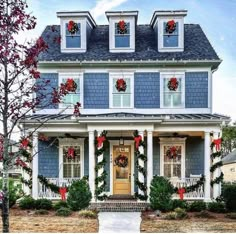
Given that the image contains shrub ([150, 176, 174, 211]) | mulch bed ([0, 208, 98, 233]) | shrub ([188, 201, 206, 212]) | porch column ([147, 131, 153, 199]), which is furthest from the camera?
porch column ([147, 131, 153, 199])

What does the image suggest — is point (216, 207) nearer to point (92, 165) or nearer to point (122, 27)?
point (92, 165)

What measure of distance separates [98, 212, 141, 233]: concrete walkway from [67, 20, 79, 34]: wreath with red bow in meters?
6.67

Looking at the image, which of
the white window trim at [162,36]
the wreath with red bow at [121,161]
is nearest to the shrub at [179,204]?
the wreath with red bow at [121,161]

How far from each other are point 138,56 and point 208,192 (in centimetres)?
516

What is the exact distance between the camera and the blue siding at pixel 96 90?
15477 millimetres

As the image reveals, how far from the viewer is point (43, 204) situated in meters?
13.3

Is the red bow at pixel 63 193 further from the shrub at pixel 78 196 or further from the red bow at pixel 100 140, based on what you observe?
the red bow at pixel 100 140

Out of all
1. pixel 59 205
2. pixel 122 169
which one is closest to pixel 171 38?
pixel 122 169

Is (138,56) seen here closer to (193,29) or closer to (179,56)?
(179,56)

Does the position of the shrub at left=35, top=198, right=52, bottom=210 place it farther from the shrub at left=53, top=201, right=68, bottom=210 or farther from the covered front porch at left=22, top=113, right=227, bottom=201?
the covered front porch at left=22, top=113, right=227, bottom=201

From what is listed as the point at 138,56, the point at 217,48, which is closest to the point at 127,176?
the point at 138,56

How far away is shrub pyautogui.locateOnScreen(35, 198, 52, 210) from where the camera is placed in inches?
524

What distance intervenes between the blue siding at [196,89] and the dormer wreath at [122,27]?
106 inches

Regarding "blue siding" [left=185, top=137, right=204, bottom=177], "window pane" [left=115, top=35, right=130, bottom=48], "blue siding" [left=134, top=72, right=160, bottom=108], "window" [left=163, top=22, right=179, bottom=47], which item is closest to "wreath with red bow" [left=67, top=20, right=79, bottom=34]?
"window pane" [left=115, top=35, right=130, bottom=48]
